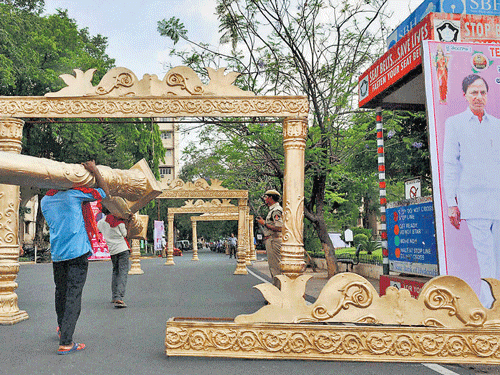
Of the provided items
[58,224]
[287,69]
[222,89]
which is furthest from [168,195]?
[58,224]

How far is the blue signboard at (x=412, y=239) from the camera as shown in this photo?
646cm

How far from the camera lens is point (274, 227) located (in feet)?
28.1

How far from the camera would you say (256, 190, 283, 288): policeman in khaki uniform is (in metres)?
8.55

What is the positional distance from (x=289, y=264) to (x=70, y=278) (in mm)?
2828

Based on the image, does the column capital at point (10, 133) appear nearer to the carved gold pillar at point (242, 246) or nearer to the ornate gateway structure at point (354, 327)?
the ornate gateway structure at point (354, 327)

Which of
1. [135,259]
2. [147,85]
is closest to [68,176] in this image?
[147,85]

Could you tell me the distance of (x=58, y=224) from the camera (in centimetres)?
494

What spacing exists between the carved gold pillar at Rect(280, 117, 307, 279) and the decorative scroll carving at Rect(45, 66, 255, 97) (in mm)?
1027

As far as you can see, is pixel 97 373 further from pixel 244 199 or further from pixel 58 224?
pixel 244 199

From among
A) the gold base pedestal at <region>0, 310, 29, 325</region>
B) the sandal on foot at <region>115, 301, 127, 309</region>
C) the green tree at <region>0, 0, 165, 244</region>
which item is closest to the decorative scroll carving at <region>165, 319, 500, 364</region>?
the gold base pedestal at <region>0, 310, 29, 325</region>

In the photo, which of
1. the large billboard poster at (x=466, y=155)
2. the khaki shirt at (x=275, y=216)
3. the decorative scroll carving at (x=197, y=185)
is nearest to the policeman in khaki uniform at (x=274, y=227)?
the khaki shirt at (x=275, y=216)

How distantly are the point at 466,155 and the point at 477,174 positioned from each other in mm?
238

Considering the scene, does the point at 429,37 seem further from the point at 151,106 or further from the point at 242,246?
the point at 242,246

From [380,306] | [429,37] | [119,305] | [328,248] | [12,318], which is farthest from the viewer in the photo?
[328,248]
